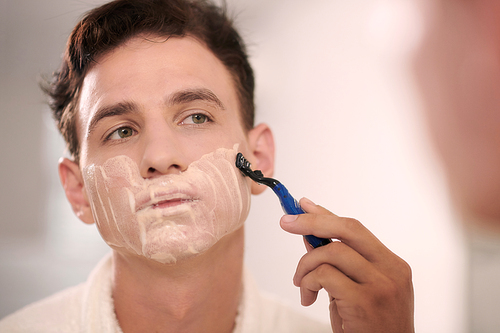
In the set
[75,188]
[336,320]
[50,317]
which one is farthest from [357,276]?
[50,317]

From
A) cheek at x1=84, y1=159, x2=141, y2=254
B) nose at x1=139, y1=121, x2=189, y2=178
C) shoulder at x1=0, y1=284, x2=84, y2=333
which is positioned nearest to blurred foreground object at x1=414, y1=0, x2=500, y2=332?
nose at x1=139, y1=121, x2=189, y2=178

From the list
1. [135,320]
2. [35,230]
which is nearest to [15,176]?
[35,230]

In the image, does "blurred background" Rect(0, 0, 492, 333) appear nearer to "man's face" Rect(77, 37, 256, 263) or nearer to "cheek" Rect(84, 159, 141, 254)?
"man's face" Rect(77, 37, 256, 263)

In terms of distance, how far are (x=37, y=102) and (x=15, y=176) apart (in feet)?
1.21

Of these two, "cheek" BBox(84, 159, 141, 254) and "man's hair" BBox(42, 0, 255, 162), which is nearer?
"cheek" BBox(84, 159, 141, 254)

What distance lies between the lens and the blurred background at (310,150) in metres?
1.60

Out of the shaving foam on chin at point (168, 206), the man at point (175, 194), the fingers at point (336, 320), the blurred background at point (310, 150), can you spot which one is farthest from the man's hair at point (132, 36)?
the fingers at point (336, 320)

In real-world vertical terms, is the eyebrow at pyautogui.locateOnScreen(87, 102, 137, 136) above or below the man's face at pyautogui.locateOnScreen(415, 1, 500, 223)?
below

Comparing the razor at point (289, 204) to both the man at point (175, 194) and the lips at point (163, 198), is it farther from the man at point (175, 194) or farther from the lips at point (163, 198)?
the lips at point (163, 198)

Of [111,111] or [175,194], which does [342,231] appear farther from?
[111,111]

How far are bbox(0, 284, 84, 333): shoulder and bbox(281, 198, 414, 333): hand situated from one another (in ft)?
2.76

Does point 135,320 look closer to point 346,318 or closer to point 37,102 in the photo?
point 346,318

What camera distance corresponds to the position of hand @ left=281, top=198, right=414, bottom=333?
764mm

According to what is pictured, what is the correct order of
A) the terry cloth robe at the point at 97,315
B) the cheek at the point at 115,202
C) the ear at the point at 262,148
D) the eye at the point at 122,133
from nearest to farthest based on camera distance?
1. the cheek at the point at 115,202
2. the eye at the point at 122,133
3. the terry cloth robe at the point at 97,315
4. the ear at the point at 262,148
